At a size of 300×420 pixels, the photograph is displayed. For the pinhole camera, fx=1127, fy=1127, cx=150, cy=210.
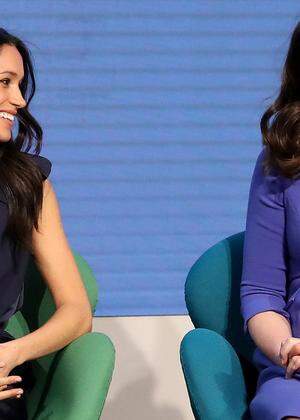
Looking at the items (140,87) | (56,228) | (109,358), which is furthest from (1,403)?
(140,87)

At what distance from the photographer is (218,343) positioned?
8.20 feet

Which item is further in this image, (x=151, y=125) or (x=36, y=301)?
(x=151, y=125)

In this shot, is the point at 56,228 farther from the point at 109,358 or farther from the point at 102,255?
the point at 102,255

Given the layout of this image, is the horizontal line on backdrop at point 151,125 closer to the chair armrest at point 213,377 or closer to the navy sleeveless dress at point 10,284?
the navy sleeveless dress at point 10,284

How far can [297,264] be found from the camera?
8.10ft

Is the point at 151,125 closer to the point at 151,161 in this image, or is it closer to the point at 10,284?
the point at 151,161

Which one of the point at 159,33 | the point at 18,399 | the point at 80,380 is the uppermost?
the point at 159,33

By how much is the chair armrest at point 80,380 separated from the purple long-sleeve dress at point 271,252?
336 millimetres

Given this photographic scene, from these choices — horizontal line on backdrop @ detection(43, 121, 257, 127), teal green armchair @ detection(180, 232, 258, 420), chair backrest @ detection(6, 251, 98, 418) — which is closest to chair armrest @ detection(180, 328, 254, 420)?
teal green armchair @ detection(180, 232, 258, 420)

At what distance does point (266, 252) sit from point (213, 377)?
30cm

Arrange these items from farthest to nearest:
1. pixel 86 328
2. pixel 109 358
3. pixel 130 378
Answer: pixel 130 378, pixel 86 328, pixel 109 358

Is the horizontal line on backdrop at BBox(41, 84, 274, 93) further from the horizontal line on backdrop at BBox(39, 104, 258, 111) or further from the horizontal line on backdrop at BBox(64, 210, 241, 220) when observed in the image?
the horizontal line on backdrop at BBox(64, 210, 241, 220)

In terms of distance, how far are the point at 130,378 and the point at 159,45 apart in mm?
1027

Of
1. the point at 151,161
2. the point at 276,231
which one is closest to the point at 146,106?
the point at 151,161
